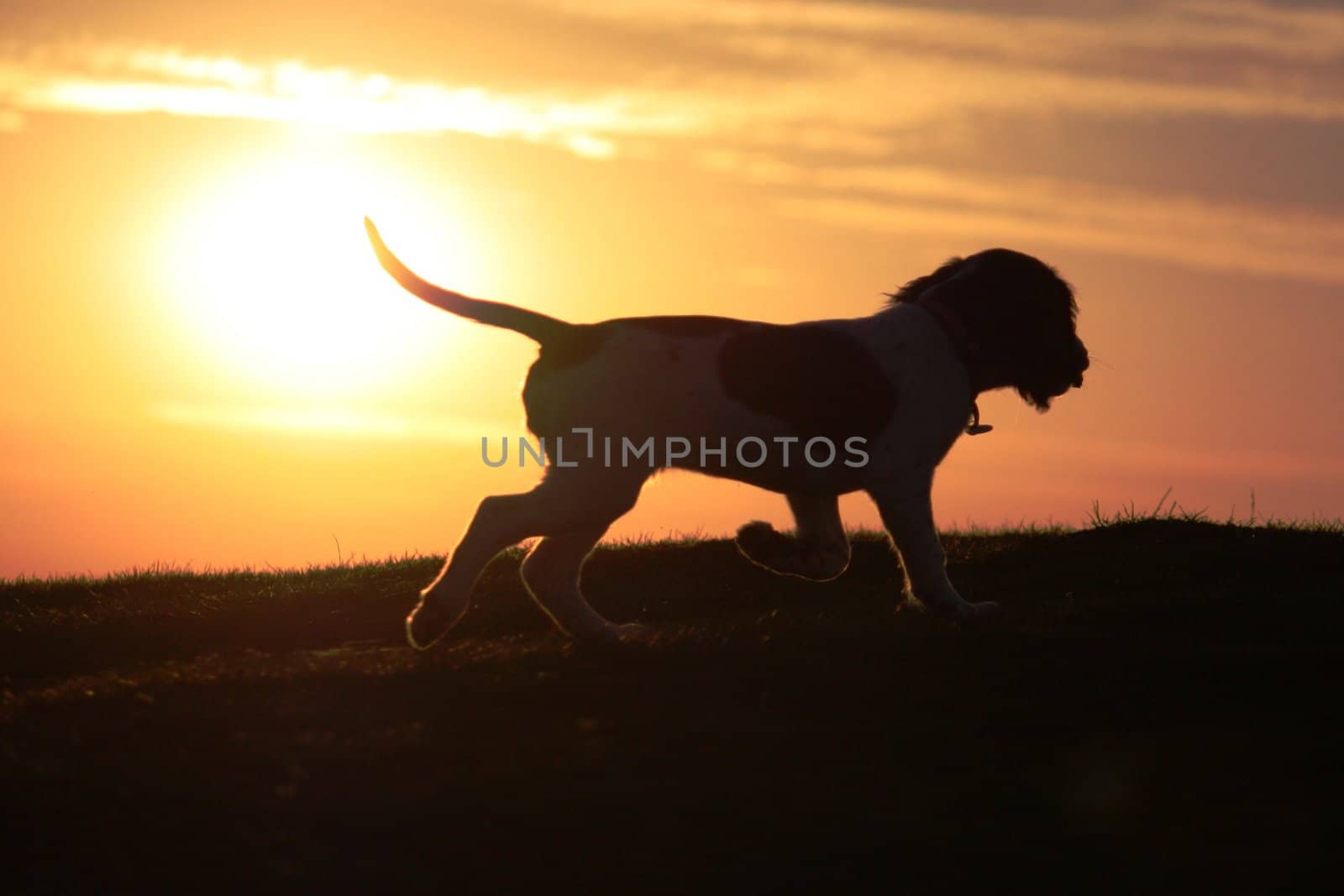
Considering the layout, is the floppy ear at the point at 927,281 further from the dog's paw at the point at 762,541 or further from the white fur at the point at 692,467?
the dog's paw at the point at 762,541

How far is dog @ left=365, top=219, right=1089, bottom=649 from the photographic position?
658 centimetres

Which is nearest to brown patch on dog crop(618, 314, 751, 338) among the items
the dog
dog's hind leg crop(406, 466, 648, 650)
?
the dog

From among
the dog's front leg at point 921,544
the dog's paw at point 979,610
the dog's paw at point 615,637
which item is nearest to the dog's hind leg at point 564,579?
the dog's paw at point 615,637

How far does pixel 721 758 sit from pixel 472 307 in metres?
2.90

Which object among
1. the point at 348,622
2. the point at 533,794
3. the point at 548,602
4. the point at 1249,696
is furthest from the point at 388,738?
the point at 348,622

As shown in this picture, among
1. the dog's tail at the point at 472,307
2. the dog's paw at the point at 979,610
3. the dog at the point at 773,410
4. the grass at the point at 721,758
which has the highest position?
the dog's tail at the point at 472,307

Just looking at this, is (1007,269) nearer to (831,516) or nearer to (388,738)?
(831,516)

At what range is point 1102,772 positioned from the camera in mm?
4832

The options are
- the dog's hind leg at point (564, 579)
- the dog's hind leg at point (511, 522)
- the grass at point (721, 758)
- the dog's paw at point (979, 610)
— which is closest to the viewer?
the grass at point (721, 758)

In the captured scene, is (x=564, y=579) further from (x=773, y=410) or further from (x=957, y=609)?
(x=957, y=609)

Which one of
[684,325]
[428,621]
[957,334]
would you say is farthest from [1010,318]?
[428,621]

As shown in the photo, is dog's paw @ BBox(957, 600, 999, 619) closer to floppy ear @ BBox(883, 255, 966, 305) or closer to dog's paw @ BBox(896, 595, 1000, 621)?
dog's paw @ BBox(896, 595, 1000, 621)

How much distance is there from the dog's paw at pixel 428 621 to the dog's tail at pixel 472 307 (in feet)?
4.29

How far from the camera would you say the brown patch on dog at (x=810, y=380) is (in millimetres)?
6766
